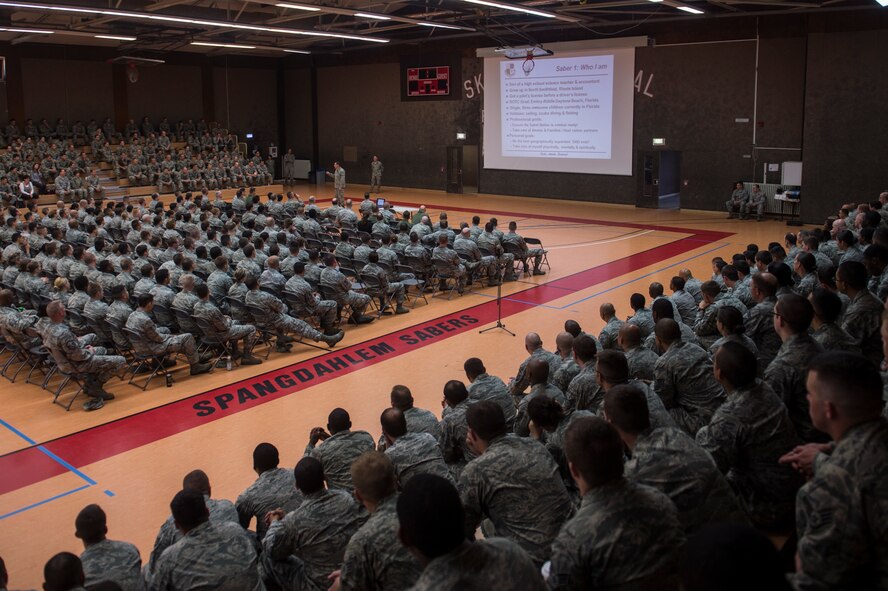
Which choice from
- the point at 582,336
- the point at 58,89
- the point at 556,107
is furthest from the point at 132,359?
the point at 58,89

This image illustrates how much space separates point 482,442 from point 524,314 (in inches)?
333

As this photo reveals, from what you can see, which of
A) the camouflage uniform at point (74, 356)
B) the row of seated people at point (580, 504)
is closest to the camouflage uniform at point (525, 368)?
the row of seated people at point (580, 504)

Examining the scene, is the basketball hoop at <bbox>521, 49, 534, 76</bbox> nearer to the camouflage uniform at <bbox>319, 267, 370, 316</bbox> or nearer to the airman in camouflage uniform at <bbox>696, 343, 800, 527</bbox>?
the camouflage uniform at <bbox>319, 267, 370, 316</bbox>

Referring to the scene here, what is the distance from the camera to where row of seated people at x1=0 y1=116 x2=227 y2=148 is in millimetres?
26573

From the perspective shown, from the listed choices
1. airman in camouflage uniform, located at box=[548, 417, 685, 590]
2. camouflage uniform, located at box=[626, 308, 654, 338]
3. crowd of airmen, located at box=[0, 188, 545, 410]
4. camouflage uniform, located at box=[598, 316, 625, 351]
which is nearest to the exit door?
crowd of airmen, located at box=[0, 188, 545, 410]

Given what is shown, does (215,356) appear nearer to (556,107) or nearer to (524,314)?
(524,314)

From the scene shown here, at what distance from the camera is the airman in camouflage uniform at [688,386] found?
530 centimetres

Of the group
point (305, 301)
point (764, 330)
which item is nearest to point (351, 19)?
point (305, 301)

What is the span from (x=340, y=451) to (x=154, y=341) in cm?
506

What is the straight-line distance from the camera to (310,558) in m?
4.16

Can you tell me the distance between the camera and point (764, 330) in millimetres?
6594

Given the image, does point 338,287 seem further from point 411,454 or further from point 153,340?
point 411,454

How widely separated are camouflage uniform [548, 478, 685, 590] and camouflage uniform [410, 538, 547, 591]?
31cm

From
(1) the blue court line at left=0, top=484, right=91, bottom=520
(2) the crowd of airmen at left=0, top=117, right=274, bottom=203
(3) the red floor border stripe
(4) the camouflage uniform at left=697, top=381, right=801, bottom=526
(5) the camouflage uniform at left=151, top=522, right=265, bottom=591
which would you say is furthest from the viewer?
(2) the crowd of airmen at left=0, top=117, right=274, bottom=203
